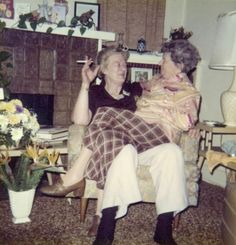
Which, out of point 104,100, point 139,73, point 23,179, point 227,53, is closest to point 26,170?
point 23,179

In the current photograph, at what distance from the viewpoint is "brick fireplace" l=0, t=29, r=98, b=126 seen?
289 centimetres

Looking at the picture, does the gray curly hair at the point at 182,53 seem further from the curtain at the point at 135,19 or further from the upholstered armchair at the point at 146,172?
the curtain at the point at 135,19

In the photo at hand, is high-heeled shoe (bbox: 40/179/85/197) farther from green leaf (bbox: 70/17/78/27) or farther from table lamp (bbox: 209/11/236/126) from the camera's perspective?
green leaf (bbox: 70/17/78/27)

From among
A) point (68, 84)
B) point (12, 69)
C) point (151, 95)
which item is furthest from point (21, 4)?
point (151, 95)

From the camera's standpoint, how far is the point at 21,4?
2863 mm

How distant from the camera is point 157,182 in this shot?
6.15ft

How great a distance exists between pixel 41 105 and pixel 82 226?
1328 mm

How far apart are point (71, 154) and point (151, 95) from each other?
2.15 feet

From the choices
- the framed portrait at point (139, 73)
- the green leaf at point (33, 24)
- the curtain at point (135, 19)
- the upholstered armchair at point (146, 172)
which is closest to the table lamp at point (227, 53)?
the upholstered armchair at point (146, 172)

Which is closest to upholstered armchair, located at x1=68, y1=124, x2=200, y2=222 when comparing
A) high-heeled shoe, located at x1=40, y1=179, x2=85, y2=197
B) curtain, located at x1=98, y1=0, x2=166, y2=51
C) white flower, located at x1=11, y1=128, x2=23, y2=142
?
high-heeled shoe, located at x1=40, y1=179, x2=85, y2=197

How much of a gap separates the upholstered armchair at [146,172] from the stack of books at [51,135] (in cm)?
41

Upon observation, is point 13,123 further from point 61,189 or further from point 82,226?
point 82,226

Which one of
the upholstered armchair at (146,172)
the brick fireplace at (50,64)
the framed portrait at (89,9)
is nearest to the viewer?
the upholstered armchair at (146,172)

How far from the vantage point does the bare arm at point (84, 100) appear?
2.10 metres
